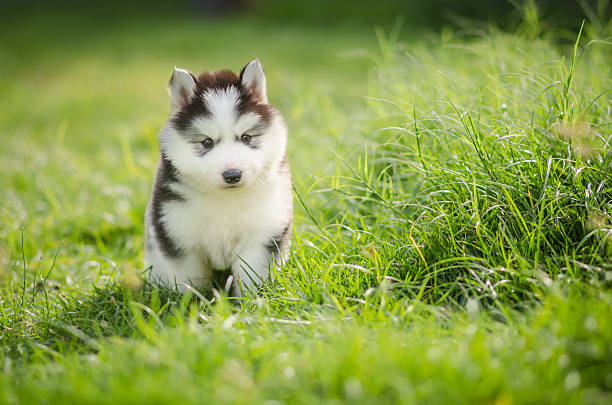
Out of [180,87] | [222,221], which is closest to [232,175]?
[222,221]

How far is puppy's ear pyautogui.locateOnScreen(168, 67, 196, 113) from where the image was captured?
8.84 ft

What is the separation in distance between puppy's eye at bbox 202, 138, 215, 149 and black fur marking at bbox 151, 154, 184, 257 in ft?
0.70

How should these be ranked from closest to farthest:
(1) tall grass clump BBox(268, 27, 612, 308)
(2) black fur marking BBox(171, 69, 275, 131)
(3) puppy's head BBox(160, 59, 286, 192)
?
(1) tall grass clump BBox(268, 27, 612, 308) < (3) puppy's head BBox(160, 59, 286, 192) < (2) black fur marking BBox(171, 69, 275, 131)

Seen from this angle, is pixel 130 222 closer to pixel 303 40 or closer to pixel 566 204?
pixel 566 204

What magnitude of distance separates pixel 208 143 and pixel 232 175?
25 centimetres

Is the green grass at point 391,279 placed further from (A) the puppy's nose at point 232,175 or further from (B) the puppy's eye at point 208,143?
(B) the puppy's eye at point 208,143

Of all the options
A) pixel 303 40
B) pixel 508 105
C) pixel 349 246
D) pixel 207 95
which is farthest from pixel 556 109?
pixel 303 40

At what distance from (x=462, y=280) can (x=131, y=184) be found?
3387mm

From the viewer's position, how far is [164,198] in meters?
2.80

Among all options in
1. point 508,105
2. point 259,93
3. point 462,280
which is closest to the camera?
point 462,280

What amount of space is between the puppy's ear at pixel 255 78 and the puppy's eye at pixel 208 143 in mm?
380

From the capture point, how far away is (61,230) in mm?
4207

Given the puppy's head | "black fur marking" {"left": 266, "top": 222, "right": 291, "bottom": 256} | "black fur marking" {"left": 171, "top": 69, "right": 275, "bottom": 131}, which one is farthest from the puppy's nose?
"black fur marking" {"left": 266, "top": 222, "right": 291, "bottom": 256}

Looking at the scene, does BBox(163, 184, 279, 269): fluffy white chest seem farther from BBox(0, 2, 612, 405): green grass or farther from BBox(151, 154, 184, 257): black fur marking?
BBox(0, 2, 612, 405): green grass
